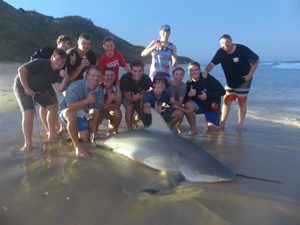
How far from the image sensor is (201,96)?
7195mm

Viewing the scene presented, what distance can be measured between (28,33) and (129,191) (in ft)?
120

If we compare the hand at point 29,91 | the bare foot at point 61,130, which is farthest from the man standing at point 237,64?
the hand at point 29,91

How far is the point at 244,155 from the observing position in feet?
19.0

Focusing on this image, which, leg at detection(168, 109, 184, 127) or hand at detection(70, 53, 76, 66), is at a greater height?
hand at detection(70, 53, 76, 66)

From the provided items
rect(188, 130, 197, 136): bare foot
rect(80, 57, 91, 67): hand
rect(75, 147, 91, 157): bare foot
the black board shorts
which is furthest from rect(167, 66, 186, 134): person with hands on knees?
the black board shorts

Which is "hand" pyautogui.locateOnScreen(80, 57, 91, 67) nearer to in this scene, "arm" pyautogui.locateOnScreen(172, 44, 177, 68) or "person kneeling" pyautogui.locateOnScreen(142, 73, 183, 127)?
"person kneeling" pyautogui.locateOnScreen(142, 73, 183, 127)

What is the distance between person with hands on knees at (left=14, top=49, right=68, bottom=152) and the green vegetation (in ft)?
78.7

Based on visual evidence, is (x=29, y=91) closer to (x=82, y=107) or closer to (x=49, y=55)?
(x=82, y=107)

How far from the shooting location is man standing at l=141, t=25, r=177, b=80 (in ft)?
25.4

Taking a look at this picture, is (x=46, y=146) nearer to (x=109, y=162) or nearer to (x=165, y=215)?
(x=109, y=162)

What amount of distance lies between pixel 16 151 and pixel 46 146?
47 centimetres

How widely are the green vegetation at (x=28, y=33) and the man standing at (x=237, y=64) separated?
23937 mm

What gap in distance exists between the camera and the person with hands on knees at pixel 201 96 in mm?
7141

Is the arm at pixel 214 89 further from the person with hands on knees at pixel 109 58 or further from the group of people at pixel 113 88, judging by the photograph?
the person with hands on knees at pixel 109 58
